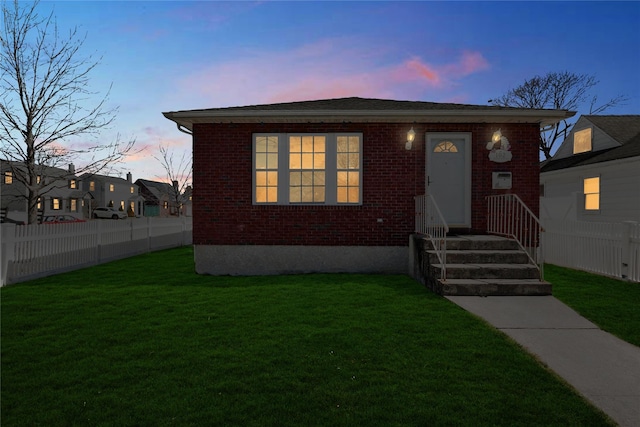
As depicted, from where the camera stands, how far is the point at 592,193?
14414 mm

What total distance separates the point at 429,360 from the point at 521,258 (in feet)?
14.5

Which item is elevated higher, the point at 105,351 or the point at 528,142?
the point at 528,142

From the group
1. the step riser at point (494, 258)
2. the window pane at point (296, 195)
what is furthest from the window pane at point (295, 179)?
the step riser at point (494, 258)

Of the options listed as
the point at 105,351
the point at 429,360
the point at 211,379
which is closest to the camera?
the point at 211,379

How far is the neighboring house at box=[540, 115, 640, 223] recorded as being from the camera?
12453 mm

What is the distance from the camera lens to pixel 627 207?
40.5 feet

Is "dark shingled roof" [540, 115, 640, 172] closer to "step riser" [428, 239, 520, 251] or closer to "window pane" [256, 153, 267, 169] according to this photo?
"step riser" [428, 239, 520, 251]

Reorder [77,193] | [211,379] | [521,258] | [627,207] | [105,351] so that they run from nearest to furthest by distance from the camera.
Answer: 1. [211,379]
2. [105,351]
3. [521,258]
4. [627,207]
5. [77,193]

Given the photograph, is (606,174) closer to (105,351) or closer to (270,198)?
(270,198)

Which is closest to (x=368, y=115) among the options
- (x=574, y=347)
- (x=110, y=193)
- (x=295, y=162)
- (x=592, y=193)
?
(x=295, y=162)

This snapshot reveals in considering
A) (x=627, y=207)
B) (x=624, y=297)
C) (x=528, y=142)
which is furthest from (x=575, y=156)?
(x=624, y=297)

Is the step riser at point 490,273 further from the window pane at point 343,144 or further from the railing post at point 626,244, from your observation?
the window pane at point 343,144

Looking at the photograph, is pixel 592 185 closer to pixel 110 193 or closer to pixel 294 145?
pixel 294 145

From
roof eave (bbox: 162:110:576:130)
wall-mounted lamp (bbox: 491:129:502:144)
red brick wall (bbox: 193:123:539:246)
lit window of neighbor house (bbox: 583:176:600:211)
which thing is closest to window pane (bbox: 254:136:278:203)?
red brick wall (bbox: 193:123:539:246)
